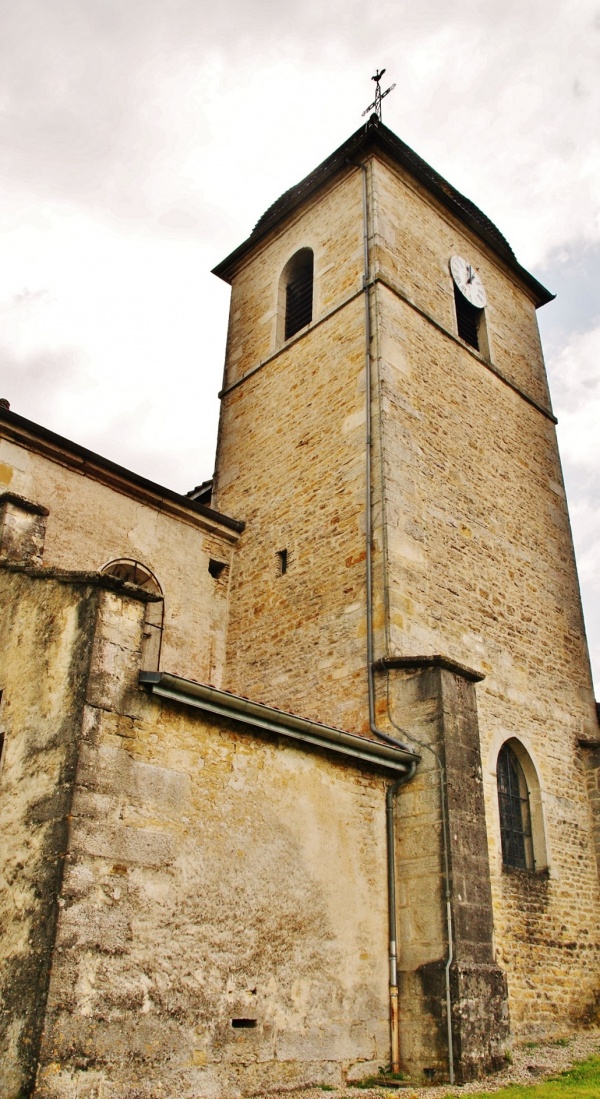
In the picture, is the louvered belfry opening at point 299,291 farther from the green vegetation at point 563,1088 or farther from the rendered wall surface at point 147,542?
the green vegetation at point 563,1088

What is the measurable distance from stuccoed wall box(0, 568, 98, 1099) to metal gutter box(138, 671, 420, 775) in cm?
58

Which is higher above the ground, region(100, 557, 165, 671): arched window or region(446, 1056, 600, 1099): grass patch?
region(100, 557, 165, 671): arched window

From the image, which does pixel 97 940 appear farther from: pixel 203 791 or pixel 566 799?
pixel 566 799

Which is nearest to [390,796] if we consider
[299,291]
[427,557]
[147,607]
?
[427,557]

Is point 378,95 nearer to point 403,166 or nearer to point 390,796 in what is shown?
point 403,166

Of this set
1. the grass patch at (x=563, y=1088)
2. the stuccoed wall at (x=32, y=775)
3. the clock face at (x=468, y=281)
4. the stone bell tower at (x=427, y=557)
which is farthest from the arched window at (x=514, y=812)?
the clock face at (x=468, y=281)

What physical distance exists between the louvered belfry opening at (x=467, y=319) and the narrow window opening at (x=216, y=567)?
5.15 metres

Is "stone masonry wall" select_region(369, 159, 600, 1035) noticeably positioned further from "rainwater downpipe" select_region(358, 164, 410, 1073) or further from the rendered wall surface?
the rendered wall surface

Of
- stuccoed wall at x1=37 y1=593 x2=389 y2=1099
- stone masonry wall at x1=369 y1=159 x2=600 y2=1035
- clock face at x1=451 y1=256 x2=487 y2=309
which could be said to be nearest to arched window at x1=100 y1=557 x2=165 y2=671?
stone masonry wall at x1=369 y1=159 x2=600 y2=1035

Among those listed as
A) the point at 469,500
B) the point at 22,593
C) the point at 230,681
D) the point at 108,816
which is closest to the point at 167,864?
the point at 108,816

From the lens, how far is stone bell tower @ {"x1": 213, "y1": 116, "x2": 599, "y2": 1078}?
7480mm

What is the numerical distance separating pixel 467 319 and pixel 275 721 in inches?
349

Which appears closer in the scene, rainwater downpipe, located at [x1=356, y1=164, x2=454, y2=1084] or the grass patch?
the grass patch

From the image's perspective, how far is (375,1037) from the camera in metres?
6.70
